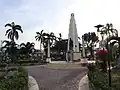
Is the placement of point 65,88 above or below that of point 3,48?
below

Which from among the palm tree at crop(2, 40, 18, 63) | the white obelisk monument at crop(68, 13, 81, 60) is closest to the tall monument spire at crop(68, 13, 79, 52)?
the white obelisk monument at crop(68, 13, 81, 60)

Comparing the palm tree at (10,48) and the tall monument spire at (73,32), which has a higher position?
the tall monument spire at (73,32)

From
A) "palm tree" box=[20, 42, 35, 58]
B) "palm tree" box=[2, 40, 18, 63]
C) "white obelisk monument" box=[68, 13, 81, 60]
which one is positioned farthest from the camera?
"palm tree" box=[20, 42, 35, 58]

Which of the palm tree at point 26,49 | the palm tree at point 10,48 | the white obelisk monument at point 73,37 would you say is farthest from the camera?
the palm tree at point 26,49

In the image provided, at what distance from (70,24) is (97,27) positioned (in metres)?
16.5

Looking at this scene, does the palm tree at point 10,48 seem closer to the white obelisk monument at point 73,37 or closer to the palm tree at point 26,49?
the palm tree at point 26,49

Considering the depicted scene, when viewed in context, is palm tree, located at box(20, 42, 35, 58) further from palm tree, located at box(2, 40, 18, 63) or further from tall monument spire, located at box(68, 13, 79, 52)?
tall monument spire, located at box(68, 13, 79, 52)

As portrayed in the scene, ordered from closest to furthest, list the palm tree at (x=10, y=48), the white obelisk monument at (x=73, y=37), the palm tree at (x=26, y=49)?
the white obelisk monument at (x=73, y=37) → the palm tree at (x=10, y=48) → the palm tree at (x=26, y=49)

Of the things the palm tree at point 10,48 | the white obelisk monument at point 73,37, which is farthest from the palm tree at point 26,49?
the white obelisk monument at point 73,37

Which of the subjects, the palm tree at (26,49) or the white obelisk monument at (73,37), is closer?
the white obelisk monument at (73,37)

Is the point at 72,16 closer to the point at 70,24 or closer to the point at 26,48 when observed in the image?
the point at 70,24

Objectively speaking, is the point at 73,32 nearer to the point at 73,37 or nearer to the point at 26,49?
the point at 73,37

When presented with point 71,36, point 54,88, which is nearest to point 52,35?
point 71,36

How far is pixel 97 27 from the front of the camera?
247ft
